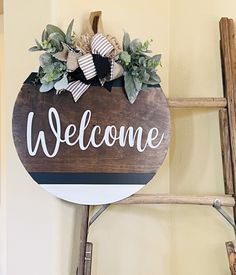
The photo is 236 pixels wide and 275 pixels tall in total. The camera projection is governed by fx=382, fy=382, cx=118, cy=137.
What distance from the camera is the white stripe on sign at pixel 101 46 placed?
1144 mm

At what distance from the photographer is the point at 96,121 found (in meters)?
1.19

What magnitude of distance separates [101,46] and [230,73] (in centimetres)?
42

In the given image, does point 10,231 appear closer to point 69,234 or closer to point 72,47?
point 69,234

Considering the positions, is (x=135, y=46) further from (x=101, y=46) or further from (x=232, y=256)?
(x=232, y=256)

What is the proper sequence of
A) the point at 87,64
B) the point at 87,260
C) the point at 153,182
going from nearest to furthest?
the point at 87,64, the point at 87,260, the point at 153,182

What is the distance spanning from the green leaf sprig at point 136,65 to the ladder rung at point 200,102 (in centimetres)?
12

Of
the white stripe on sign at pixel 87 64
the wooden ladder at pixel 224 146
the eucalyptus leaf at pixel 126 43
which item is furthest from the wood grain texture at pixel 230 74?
the white stripe on sign at pixel 87 64

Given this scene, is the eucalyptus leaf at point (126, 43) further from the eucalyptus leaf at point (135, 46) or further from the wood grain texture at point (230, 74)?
the wood grain texture at point (230, 74)

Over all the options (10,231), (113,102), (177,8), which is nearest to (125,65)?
(113,102)

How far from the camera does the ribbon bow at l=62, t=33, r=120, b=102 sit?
44.6 inches

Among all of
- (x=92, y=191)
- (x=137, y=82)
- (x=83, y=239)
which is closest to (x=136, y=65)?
(x=137, y=82)

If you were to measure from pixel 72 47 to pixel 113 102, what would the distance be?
208mm

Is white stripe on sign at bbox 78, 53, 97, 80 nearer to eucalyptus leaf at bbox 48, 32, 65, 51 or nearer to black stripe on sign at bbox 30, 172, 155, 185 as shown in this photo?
eucalyptus leaf at bbox 48, 32, 65, 51

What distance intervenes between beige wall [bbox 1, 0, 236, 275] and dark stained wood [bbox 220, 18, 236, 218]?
89 mm
